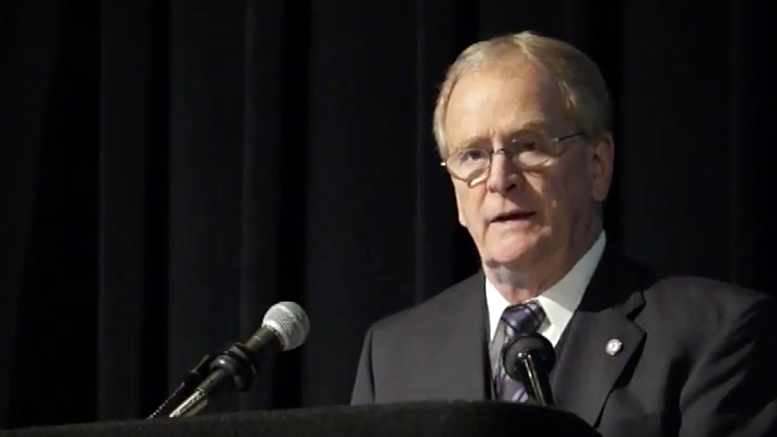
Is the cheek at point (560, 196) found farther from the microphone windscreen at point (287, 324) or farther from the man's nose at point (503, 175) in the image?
the microphone windscreen at point (287, 324)

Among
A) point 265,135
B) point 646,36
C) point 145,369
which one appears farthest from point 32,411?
point 646,36

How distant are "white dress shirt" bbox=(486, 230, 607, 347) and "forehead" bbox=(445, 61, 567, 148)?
0.78ft

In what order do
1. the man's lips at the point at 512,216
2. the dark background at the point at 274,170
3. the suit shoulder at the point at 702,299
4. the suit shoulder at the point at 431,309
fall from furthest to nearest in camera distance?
1. the dark background at the point at 274,170
2. the suit shoulder at the point at 431,309
3. the man's lips at the point at 512,216
4. the suit shoulder at the point at 702,299

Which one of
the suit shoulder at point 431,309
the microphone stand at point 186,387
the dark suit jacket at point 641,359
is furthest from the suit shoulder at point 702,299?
the microphone stand at point 186,387

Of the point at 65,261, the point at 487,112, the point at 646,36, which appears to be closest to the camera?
the point at 487,112

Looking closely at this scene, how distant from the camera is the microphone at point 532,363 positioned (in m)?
1.49

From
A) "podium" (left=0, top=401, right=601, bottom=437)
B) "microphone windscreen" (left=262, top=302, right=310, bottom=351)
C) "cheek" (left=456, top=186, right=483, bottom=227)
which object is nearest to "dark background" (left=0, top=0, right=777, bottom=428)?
"cheek" (left=456, top=186, right=483, bottom=227)

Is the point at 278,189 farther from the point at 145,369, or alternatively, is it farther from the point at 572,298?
the point at 572,298

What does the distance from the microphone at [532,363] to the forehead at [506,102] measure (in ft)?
2.09

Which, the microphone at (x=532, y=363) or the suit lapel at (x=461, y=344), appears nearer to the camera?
the microphone at (x=532, y=363)

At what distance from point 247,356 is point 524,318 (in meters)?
0.65

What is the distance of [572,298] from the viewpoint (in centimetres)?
215

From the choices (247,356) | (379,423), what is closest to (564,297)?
(247,356)

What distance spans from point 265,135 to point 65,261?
0.58 m
